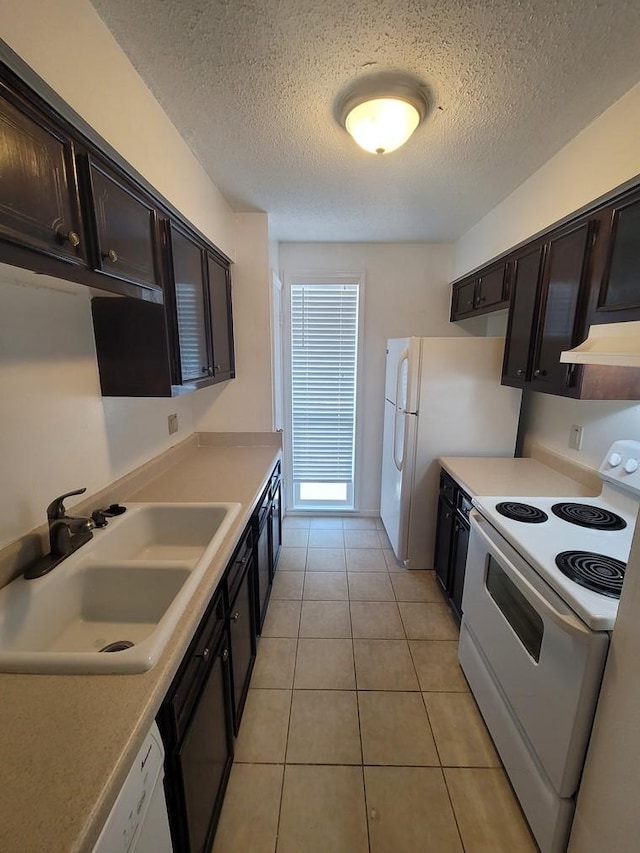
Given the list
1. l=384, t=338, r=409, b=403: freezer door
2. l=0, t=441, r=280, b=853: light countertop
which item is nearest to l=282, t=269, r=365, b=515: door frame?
l=384, t=338, r=409, b=403: freezer door

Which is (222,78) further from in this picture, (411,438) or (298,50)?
(411,438)

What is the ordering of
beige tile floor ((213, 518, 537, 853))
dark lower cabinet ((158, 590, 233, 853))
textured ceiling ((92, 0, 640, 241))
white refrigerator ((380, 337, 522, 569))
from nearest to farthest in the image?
dark lower cabinet ((158, 590, 233, 853))
textured ceiling ((92, 0, 640, 241))
beige tile floor ((213, 518, 537, 853))
white refrigerator ((380, 337, 522, 569))

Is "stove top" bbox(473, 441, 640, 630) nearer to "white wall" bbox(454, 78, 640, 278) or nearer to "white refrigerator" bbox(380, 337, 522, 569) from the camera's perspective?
"white refrigerator" bbox(380, 337, 522, 569)

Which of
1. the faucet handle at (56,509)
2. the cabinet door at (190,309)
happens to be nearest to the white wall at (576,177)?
the cabinet door at (190,309)

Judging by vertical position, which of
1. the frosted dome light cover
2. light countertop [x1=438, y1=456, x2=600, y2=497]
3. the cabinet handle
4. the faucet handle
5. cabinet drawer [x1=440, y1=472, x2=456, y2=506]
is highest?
the frosted dome light cover

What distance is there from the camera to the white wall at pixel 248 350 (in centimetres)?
250

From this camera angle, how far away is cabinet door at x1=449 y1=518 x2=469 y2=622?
2045 millimetres

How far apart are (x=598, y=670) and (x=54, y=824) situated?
1.25m

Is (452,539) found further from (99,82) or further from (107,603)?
(99,82)

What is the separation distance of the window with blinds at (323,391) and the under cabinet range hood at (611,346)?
6.76 feet

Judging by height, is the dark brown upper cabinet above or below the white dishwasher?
above

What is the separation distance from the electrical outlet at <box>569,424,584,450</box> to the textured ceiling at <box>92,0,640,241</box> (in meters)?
1.37

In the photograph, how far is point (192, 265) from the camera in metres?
1.81

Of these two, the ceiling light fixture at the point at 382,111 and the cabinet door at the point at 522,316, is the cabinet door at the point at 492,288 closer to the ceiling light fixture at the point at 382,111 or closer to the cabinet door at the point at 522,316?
the cabinet door at the point at 522,316
